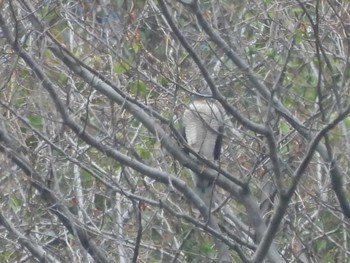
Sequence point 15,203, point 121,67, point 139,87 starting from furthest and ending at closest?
1. point 15,203
2. point 121,67
3. point 139,87

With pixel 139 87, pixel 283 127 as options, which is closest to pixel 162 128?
pixel 139 87

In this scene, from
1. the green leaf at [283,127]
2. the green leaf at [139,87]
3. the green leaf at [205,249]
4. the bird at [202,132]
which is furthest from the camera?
the bird at [202,132]

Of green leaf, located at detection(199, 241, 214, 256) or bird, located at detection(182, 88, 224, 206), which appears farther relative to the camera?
bird, located at detection(182, 88, 224, 206)

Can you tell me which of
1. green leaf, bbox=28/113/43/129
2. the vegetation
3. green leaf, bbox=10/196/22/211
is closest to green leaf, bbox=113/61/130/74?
the vegetation

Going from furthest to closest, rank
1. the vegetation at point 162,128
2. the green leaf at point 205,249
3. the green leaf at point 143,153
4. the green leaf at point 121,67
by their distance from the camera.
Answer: the green leaf at point 143,153 → the green leaf at point 205,249 → the green leaf at point 121,67 → the vegetation at point 162,128

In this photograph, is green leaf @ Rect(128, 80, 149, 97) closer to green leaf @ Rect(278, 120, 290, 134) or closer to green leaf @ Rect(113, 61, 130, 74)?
green leaf @ Rect(113, 61, 130, 74)

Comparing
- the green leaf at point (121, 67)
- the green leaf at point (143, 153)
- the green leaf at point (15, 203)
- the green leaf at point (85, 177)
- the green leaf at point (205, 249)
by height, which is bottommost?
the green leaf at point (205, 249)

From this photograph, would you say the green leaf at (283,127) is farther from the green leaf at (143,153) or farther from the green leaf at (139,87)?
the green leaf at (139,87)

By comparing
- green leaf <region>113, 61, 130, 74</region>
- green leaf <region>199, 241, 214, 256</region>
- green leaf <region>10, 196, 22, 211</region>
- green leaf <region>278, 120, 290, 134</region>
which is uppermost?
green leaf <region>113, 61, 130, 74</region>

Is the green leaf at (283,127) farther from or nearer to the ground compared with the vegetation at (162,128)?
nearer to the ground

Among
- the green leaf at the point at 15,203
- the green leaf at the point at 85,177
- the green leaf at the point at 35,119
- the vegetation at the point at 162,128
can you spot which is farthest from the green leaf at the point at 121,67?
the green leaf at the point at 15,203

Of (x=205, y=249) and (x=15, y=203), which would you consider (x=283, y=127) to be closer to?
(x=205, y=249)

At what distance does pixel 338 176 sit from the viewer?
15.1 ft

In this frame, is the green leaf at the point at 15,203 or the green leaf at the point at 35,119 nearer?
the green leaf at the point at 35,119
